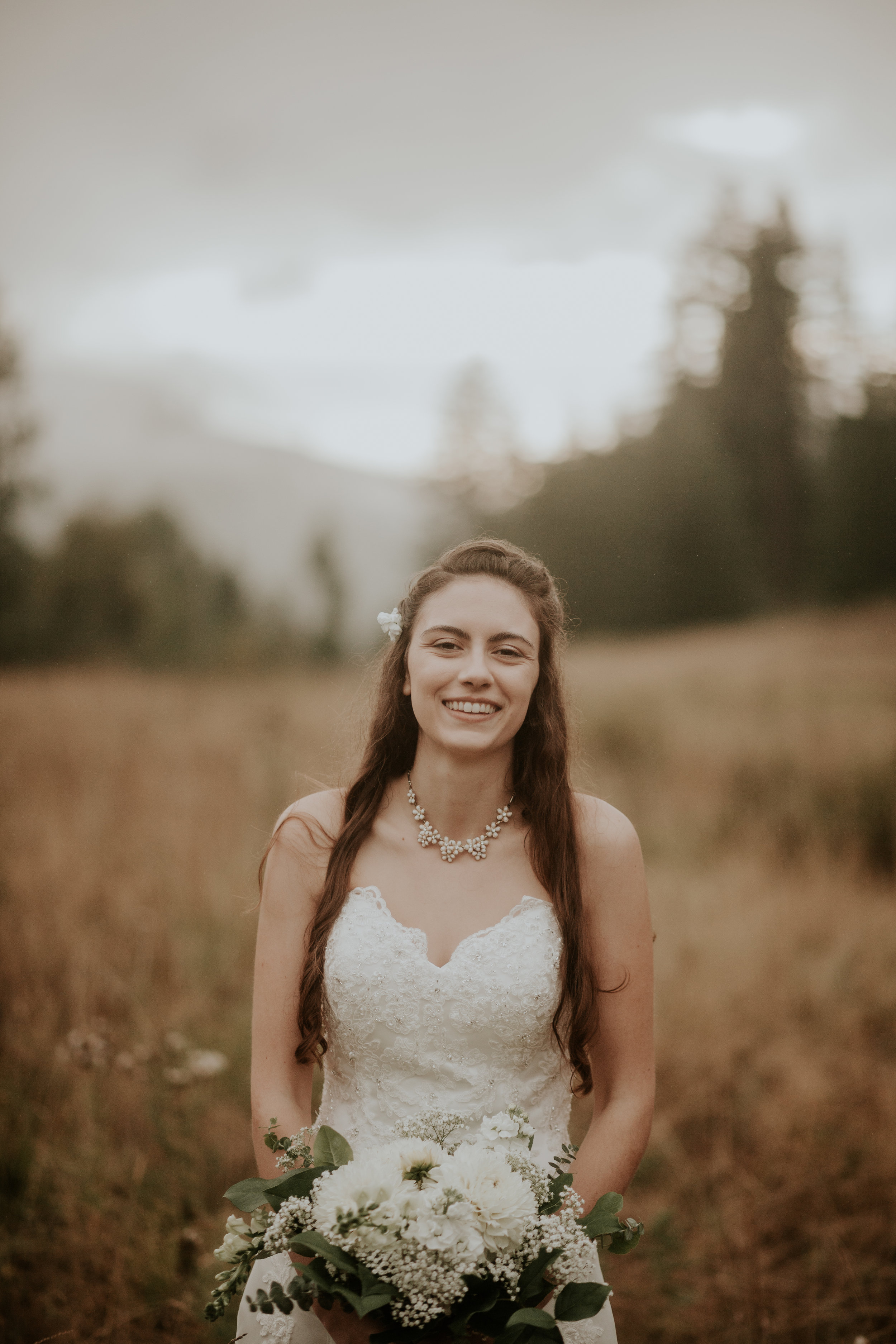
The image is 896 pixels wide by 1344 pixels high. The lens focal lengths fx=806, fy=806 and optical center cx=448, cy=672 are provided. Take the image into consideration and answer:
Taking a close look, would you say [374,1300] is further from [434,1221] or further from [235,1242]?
[235,1242]

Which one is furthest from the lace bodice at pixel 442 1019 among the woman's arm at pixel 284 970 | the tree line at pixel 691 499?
the tree line at pixel 691 499

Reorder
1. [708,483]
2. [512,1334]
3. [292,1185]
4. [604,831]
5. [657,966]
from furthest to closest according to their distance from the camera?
[708,483], [657,966], [604,831], [292,1185], [512,1334]

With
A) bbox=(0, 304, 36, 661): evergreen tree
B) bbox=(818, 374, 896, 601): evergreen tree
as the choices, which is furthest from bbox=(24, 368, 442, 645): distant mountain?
bbox=(818, 374, 896, 601): evergreen tree

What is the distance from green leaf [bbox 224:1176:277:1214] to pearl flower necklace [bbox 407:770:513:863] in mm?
874

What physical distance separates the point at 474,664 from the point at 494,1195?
3.73ft

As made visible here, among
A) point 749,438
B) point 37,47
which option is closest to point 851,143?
point 749,438

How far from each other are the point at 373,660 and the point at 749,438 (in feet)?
20.0

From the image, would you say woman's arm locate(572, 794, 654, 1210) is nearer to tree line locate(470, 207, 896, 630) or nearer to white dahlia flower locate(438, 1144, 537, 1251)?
white dahlia flower locate(438, 1144, 537, 1251)

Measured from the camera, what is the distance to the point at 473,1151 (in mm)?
1416

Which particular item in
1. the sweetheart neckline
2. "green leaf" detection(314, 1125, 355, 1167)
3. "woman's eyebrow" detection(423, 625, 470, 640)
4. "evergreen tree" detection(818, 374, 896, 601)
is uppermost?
"evergreen tree" detection(818, 374, 896, 601)

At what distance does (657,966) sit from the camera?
5.01 m

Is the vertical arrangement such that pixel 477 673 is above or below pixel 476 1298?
above

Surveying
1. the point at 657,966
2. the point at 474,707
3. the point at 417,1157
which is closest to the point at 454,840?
the point at 474,707

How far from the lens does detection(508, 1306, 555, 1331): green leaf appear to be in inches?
51.2
